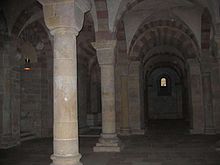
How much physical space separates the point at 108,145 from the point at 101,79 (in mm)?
1838

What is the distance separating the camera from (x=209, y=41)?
11062 millimetres

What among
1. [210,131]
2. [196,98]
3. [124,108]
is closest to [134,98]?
[124,108]

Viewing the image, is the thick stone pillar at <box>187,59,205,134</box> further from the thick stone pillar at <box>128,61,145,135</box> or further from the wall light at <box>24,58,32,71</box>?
the wall light at <box>24,58,32,71</box>

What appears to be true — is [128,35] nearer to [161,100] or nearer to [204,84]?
[204,84]

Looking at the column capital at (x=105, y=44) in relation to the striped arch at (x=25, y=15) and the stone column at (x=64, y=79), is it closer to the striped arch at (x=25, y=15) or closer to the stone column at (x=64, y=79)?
the striped arch at (x=25, y=15)

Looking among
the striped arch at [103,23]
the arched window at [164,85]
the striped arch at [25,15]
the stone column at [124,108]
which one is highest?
the striped arch at [25,15]

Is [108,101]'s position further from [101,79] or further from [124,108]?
[124,108]

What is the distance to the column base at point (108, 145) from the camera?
7404 mm

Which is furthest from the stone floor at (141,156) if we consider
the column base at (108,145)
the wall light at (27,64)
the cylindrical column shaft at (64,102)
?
the wall light at (27,64)

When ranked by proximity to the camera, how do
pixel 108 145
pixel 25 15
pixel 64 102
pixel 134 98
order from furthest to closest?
1. pixel 134 98
2. pixel 25 15
3. pixel 108 145
4. pixel 64 102

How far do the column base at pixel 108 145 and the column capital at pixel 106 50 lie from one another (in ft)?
6.76

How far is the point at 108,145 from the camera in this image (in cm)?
749

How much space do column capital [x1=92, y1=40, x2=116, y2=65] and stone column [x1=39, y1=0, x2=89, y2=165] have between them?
304cm

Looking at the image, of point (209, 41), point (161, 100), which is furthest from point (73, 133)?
point (161, 100)
